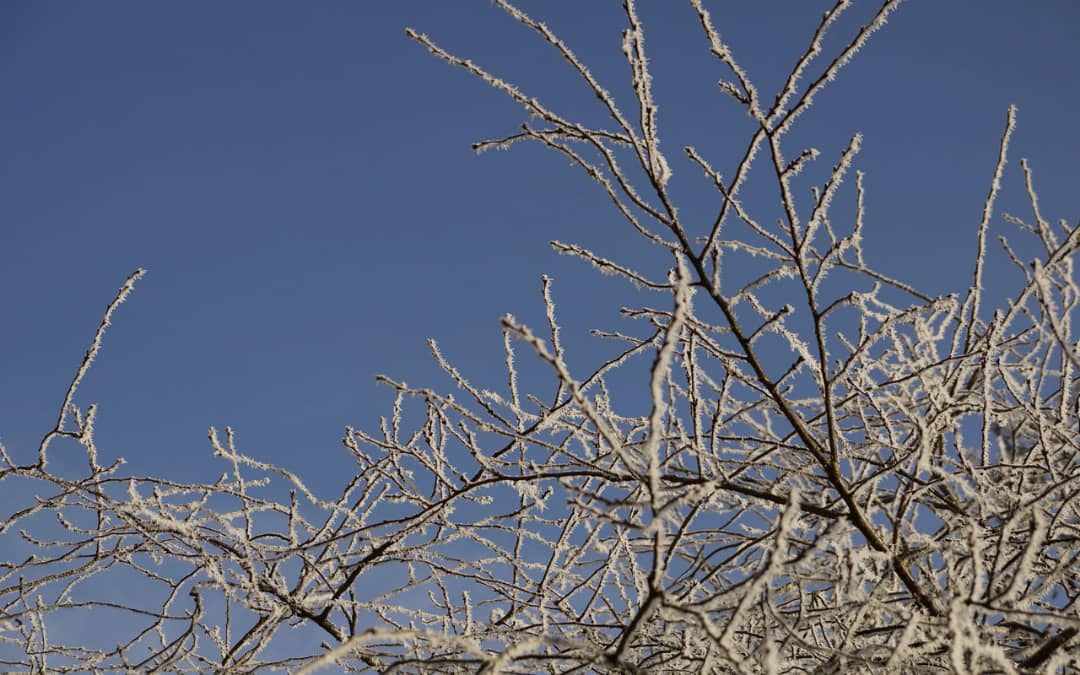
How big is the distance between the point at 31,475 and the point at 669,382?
1.60m

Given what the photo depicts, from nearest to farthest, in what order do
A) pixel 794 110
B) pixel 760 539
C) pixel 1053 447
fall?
pixel 794 110, pixel 760 539, pixel 1053 447

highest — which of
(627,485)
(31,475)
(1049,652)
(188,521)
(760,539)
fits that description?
(31,475)

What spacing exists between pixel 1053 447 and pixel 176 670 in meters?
2.44

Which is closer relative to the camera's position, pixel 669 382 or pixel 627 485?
pixel 627 485

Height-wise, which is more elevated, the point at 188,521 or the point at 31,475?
the point at 31,475

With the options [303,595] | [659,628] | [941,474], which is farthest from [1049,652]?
[303,595]

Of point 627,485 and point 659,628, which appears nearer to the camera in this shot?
point 627,485

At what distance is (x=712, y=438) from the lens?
1979 millimetres

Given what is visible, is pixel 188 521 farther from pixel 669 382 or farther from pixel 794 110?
pixel 794 110

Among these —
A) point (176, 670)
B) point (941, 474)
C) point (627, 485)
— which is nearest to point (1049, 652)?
point (941, 474)

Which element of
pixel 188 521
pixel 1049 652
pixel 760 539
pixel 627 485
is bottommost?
pixel 1049 652

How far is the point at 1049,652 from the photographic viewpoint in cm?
171

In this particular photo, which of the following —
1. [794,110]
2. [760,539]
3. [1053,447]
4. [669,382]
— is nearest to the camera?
[794,110]

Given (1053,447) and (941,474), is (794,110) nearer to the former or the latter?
(941,474)
